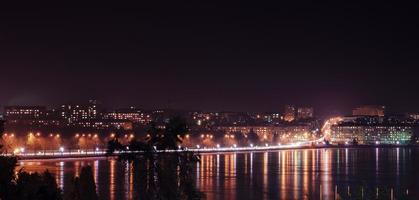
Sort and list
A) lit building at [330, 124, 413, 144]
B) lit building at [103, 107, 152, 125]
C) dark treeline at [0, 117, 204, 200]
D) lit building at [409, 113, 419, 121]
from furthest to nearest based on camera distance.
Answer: lit building at [409, 113, 419, 121]
lit building at [103, 107, 152, 125]
lit building at [330, 124, 413, 144]
dark treeline at [0, 117, 204, 200]

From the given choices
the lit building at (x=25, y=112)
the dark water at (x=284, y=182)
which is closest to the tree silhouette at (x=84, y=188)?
the dark water at (x=284, y=182)

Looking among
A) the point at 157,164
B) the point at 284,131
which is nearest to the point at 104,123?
the point at 284,131

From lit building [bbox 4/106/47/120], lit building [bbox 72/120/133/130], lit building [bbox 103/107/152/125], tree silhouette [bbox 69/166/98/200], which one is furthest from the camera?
lit building [bbox 103/107/152/125]

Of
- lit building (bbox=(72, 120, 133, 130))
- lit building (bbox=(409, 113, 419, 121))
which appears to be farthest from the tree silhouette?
lit building (bbox=(409, 113, 419, 121))

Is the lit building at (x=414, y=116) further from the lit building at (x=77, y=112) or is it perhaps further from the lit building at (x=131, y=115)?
the lit building at (x=77, y=112)

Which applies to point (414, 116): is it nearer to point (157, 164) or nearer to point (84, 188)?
point (84, 188)

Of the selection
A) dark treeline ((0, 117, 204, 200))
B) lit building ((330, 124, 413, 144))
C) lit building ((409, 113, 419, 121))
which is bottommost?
lit building ((330, 124, 413, 144))

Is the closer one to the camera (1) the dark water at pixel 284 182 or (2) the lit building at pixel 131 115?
(1) the dark water at pixel 284 182

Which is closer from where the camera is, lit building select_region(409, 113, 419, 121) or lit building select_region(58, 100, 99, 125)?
lit building select_region(58, 100, 99, 125)

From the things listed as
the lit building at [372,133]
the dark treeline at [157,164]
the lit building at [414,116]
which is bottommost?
the lit building at [372,133]

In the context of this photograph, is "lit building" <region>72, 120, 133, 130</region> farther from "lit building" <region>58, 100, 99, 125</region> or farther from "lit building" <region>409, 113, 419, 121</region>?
"lit building" <region>409, 113, 419, 121</region>

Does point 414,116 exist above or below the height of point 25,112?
below

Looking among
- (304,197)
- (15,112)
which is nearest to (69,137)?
(15,112)

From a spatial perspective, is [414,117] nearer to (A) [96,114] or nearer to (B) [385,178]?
(A) [96,114]
